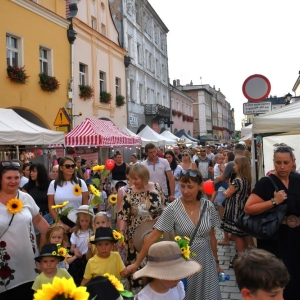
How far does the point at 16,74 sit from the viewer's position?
13.2 meters

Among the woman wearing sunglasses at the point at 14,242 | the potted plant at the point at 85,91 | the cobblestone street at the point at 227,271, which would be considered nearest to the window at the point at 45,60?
the potted plant at the point at 85,91

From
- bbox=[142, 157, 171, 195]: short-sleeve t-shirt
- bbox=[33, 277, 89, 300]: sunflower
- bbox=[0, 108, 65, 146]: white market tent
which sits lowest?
bbox=[33, 277, 89, 300]: sunflower

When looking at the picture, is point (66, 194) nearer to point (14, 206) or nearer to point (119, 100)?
point (14, 206)

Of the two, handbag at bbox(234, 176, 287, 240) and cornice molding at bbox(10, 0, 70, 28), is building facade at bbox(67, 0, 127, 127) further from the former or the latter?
handbag at bbox(234, 176, 287, 240)

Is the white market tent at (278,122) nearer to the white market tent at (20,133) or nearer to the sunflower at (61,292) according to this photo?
the sunflower at (61,292)

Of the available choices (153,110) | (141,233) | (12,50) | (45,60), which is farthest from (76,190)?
(153,110)

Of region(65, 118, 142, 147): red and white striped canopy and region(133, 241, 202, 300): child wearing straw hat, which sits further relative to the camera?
region(65, 118, 142, 147): red and white striped canopy

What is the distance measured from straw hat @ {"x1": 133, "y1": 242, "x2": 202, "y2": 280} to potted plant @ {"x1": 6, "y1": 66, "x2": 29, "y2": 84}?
11745 mm

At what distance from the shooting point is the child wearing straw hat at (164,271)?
105 inches

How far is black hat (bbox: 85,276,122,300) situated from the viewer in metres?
1.98

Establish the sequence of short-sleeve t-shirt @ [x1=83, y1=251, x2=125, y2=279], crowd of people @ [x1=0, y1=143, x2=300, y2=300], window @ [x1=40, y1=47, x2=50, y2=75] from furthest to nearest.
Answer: window @ [x1=40, y1=47, x2=50, y2=75] < short-sleeve t-shirt @ [x1=83, y1=251, x2=125, y2=279] < crowd of people @ [x1=0, y1=143, x2=300, y2=300]

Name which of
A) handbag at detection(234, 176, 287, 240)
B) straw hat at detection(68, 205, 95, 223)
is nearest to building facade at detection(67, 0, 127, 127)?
straw hat at detection(68, 205, 95, 223)

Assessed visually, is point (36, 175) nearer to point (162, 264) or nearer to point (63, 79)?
point (162, 264)

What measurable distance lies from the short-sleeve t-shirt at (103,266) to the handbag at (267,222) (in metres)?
1.32
